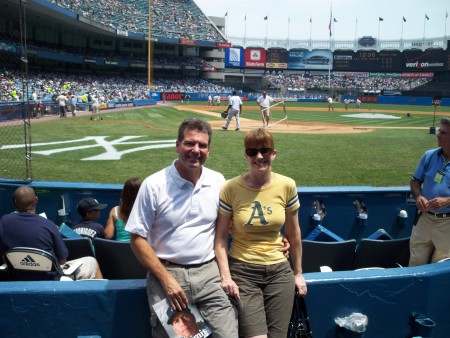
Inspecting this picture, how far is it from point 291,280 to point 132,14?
71021 millimetres

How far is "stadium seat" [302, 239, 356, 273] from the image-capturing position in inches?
157

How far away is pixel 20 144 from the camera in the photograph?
1656 cm

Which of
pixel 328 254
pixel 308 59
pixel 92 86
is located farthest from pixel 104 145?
pixel 308 59

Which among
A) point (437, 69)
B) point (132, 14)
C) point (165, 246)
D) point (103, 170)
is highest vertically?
point (132, 14)

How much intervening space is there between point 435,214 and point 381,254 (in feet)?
2.43

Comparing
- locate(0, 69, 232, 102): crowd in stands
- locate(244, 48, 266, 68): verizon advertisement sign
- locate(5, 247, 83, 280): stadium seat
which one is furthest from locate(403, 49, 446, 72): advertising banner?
locate(5, 247, 83, 280): stadium seat

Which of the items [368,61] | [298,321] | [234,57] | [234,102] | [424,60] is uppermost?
[234,57]

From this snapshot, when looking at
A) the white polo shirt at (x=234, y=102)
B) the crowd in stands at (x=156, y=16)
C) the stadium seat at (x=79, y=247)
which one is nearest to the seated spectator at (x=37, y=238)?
the stadium seat at (x=79, y=247)

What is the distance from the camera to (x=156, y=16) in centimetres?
7406

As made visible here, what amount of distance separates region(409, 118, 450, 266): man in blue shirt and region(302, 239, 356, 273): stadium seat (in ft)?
2.54

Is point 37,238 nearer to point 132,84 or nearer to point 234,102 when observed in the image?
point 234,102

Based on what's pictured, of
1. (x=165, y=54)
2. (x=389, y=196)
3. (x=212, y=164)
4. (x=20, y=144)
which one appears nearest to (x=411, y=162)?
(x=212, y=164)

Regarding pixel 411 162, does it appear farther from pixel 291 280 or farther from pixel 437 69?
pixel 437 69

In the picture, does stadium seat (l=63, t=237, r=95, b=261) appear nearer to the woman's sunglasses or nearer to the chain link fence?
the woman's sunglasses
